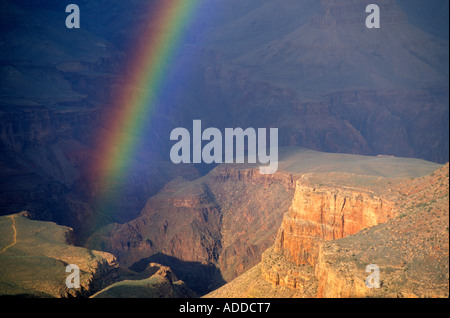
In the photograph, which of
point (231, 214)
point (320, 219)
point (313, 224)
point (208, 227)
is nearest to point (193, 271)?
point (208, 227)

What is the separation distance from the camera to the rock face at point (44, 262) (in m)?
66.1

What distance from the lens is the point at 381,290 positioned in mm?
48562

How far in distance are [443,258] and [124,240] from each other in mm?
69679

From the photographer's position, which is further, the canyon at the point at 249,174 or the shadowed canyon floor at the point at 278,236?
the canyon at the point at 249,174

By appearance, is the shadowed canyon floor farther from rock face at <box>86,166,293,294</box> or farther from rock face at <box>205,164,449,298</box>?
rock face at <box>86,166,293,294</box>

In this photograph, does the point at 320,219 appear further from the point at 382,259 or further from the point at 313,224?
the point at 382,259

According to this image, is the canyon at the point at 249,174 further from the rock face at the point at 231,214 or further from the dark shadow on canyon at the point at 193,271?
the dark shadow on canyon at the point at 193,271

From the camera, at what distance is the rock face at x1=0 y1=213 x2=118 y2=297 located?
2603 inches

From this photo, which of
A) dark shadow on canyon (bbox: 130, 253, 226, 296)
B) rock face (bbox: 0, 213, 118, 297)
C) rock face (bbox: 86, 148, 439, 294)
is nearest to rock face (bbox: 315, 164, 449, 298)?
rock face (bbox: 86, 148, 439, 294)

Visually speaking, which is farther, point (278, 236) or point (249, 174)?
point (249, 174)

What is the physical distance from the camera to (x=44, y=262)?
7238 cm

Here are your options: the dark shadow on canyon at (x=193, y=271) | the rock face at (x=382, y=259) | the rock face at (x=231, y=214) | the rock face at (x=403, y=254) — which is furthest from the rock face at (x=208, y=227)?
the rock face at (x=403, y=254)
